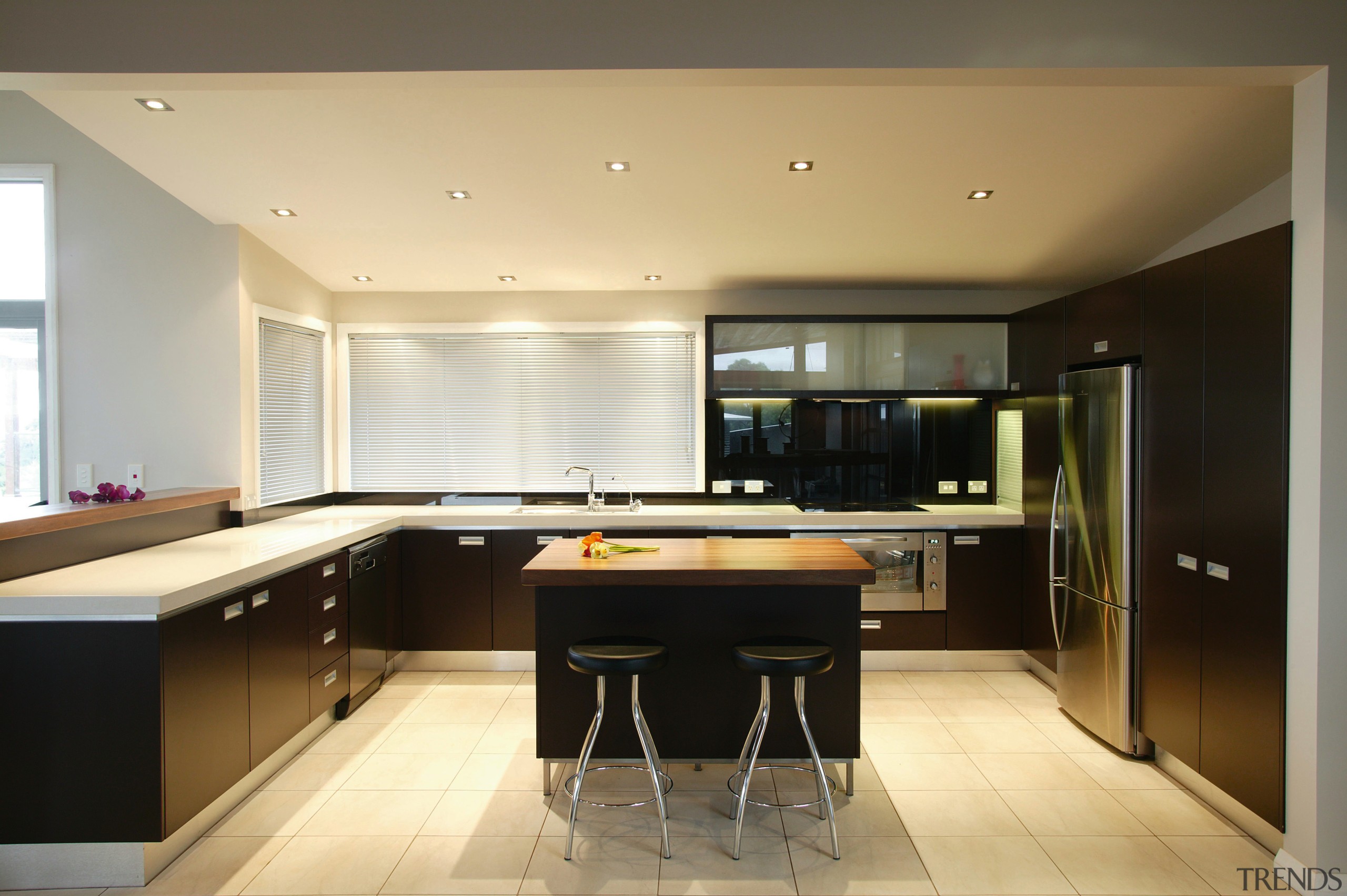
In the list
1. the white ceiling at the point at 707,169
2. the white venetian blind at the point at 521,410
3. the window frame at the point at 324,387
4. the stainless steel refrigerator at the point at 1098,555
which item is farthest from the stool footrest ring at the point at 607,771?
the white ceiling at the point at 707,169

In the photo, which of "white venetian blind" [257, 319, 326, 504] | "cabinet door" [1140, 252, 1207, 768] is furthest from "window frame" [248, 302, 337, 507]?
"cabinet door" [1140, 252, 1207, 768]

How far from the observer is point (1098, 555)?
3.18 metres

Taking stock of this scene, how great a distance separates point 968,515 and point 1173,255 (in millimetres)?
1841

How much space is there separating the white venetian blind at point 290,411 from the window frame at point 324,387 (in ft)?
0.06

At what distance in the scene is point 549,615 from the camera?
277 cm

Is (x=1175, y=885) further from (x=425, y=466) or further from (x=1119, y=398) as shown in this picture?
(x=425, y=466)

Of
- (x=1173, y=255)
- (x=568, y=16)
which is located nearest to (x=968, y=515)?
(x=1173, y=255)

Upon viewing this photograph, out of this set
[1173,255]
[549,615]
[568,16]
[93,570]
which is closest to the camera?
[568,16]

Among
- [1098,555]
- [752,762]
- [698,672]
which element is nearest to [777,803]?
[752,762]

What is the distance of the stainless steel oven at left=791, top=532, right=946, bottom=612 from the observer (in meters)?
4.12

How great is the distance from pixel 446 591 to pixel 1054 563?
11.2 feet

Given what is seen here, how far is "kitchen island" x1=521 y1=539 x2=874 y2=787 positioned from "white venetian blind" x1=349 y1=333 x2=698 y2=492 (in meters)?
2.02

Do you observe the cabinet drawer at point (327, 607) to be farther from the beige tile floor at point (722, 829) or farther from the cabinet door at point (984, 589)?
the cabinet door at point (984, 589)

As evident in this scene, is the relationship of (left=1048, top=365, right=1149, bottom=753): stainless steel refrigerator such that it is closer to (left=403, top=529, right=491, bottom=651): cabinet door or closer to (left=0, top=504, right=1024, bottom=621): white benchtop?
(left=0, top=504, right=1024, bottom=621): white benchtop
